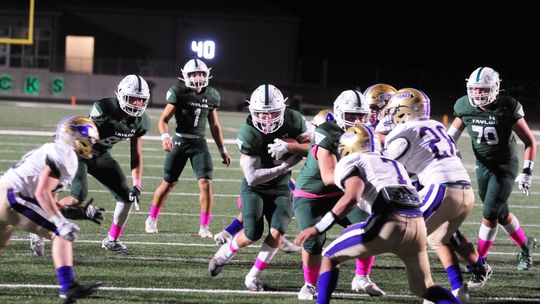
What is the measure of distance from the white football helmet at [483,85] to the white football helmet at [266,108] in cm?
159

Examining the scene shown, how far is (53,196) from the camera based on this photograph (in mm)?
5953

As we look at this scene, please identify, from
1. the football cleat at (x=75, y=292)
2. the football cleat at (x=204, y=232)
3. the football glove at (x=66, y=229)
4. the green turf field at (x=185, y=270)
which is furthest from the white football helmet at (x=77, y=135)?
the football cleat at (x=204, y=232)

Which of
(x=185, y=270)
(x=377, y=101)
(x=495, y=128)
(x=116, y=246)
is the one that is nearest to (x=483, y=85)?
(x=495, y=128)

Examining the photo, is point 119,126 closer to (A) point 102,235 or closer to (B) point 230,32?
(A) point 102,235

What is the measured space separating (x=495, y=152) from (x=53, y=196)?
144 inches

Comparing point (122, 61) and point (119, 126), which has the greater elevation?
point (122, 61)

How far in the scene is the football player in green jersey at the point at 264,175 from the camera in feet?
22.5

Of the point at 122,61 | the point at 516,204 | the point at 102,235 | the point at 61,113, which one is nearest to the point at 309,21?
the point at 122,61

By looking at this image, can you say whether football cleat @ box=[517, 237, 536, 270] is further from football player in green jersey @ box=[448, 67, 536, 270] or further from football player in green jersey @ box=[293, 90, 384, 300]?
football player in green jersey @ box=[293, 90, 384, 300]

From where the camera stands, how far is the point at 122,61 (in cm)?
3538

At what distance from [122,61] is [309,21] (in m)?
16.4

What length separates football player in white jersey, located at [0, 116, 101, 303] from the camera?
577 cm

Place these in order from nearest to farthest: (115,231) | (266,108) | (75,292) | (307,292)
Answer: (75,292) < (307,292) < (266,108) < (115,231)

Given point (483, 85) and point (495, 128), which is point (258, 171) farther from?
point (495, 128)
